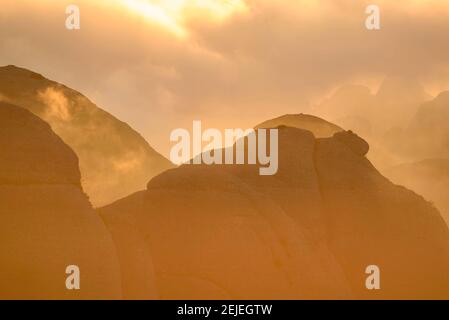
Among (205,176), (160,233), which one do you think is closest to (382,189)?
(205,176)

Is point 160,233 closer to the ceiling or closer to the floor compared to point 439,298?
closer to the ceiling

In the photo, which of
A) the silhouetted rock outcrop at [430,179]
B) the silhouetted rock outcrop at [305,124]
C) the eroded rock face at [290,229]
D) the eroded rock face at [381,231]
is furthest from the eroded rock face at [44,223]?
the silhouetted rock outcrop at [430,179]

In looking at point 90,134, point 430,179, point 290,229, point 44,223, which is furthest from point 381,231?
point 90,134

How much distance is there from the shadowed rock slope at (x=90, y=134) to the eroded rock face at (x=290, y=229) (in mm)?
31347

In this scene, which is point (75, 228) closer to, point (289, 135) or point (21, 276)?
point (21, 276)

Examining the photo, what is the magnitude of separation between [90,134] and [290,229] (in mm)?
39700

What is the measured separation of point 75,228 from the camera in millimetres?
23688

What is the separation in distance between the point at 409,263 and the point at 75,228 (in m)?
16.7

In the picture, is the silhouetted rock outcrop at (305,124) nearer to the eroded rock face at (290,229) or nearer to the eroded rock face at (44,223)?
the eroded rock face at (290,229)

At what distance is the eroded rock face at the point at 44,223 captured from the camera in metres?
22.6

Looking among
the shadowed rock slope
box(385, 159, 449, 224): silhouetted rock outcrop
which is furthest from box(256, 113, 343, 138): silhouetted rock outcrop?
the shadowed rock slope

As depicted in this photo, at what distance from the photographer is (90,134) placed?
211ft

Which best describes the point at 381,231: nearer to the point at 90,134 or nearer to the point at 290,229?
the point at 290,229

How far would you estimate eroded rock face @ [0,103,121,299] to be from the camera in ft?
74.2
